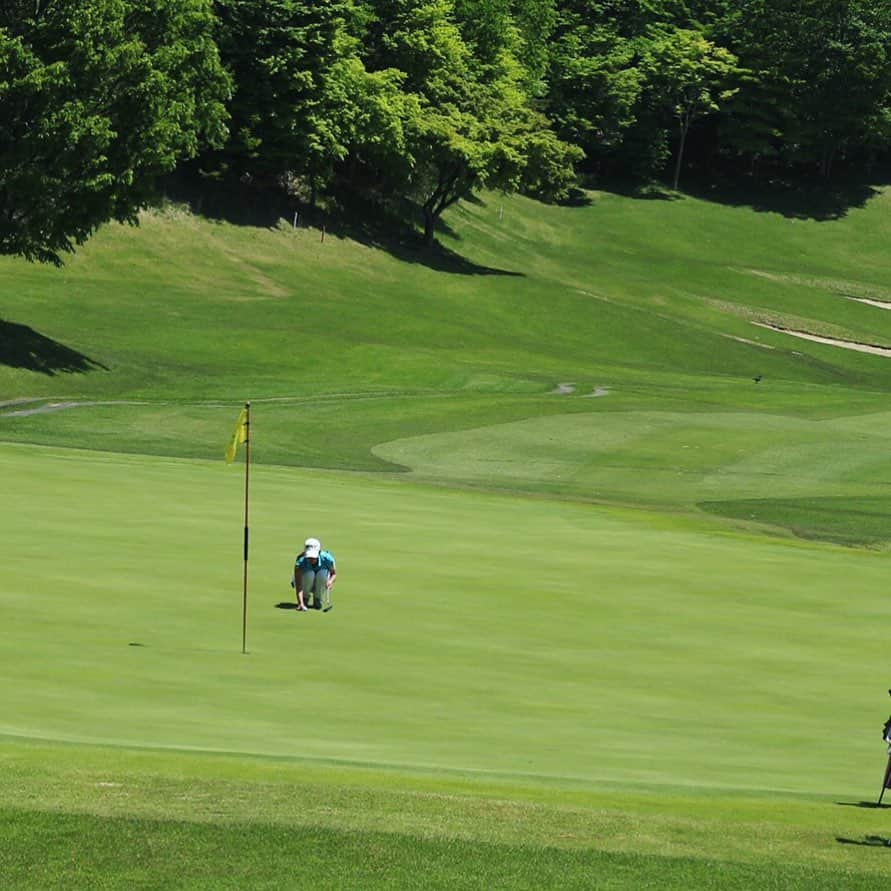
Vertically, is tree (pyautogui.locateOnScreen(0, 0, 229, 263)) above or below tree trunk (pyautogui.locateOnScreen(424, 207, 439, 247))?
above

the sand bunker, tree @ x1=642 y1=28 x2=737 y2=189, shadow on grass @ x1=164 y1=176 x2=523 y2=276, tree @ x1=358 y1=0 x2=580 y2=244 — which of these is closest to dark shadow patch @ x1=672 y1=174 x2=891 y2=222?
tree @ x1=642 y1=28 x2=737 y2=189

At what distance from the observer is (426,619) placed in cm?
2844

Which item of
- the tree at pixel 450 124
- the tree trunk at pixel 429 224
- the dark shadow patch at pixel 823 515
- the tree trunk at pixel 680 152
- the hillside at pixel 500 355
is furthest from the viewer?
the tree trunk at pixel 680 152

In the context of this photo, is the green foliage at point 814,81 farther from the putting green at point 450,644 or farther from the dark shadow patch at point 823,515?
the putting green at point 450,644

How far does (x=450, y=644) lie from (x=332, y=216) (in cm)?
9286

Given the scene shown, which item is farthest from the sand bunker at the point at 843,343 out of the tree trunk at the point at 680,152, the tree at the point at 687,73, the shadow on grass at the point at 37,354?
the shadow on grass at the point at 37,354

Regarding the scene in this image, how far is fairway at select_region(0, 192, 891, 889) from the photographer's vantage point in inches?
639

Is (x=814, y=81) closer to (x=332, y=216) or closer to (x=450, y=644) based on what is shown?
(x=332, y=216)

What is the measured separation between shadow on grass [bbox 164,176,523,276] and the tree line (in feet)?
4.34

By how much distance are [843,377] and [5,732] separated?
9098 centimetres

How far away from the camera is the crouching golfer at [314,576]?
28.5 metres

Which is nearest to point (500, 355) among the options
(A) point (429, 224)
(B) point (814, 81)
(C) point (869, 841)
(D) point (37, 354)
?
(D) point (37, 354)

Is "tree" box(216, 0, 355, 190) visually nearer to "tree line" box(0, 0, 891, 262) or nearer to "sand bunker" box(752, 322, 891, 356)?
"tree line" box(0, 0, 891, 262)

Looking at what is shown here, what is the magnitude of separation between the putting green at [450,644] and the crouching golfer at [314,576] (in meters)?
0.50
